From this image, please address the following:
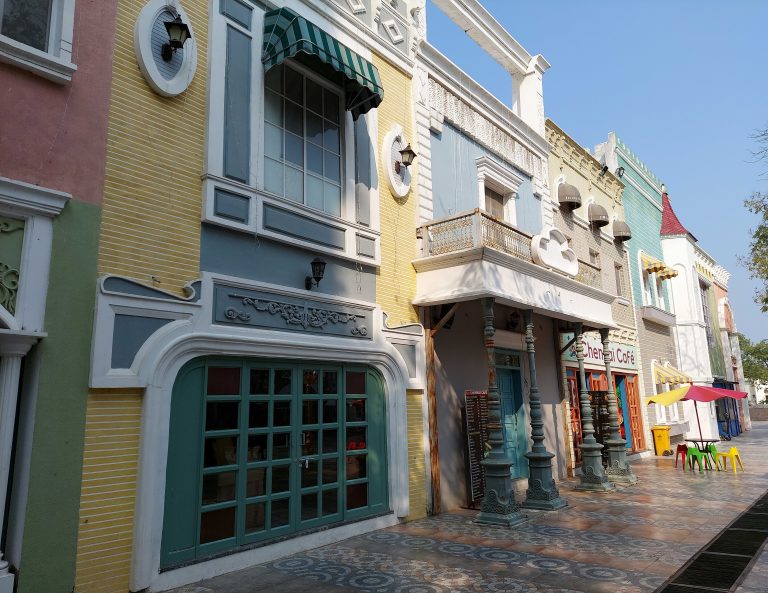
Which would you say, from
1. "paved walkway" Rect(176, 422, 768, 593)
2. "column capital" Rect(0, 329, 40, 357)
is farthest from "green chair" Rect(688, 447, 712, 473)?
"column capital" Rect(0, 329, 40, 357)

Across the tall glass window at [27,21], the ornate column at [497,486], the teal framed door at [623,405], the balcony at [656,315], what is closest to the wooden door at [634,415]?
the teal framed door at [623,405]

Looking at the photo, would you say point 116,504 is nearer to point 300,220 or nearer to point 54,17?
point 300,220

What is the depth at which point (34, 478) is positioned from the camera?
4.55 metres

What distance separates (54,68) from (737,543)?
8883mm

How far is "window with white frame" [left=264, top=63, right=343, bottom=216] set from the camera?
23.7 ft

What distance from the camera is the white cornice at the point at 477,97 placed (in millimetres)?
10234

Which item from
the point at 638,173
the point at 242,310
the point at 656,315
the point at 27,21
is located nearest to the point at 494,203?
the point at 242,310

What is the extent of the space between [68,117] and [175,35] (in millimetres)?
1467

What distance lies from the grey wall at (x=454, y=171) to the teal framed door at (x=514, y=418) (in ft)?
A: 11.2

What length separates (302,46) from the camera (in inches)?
265

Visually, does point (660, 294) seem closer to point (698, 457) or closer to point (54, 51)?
point (698, 457)

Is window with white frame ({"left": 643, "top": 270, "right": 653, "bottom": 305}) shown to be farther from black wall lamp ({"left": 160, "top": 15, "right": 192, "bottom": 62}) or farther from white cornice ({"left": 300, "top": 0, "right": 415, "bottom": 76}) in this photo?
black wall lamp ({"left": 160, "top": 15, "right": 192, "bottom": 62})

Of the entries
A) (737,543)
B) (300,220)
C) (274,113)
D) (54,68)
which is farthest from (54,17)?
(737,543)

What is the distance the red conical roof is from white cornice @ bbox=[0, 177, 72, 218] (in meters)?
23.0
